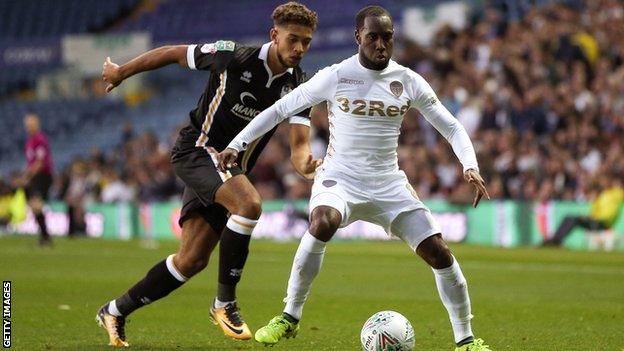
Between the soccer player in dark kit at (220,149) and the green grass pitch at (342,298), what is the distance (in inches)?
14.1

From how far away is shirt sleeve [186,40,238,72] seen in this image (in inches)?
320

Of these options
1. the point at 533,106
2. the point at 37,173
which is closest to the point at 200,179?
the point at 37,173

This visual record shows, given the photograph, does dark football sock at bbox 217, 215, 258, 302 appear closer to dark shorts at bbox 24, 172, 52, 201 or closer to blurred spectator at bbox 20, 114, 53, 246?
blurred spectator at bbox 20, 114, 53, 246

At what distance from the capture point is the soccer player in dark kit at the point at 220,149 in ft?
26.4

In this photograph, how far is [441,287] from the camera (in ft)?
24.3

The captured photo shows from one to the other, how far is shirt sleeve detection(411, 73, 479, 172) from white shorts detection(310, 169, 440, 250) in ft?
1.39

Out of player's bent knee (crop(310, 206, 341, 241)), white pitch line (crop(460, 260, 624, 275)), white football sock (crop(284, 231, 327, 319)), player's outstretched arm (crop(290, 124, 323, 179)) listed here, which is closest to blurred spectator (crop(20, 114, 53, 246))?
white pitch line (crop(460, 260, 624, 275))

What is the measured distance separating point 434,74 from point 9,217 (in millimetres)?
11575

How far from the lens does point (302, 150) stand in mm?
8250

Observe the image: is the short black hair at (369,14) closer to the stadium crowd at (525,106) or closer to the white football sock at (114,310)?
the white football sock at (114,310)

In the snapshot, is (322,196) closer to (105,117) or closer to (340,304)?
(340,304)

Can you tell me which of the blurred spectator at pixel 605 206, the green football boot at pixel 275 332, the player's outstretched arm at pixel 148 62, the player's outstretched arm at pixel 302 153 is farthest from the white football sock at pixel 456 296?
the blurred spectator at pixel 605 206

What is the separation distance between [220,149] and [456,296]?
208cm

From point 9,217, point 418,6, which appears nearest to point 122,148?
point 9,217
